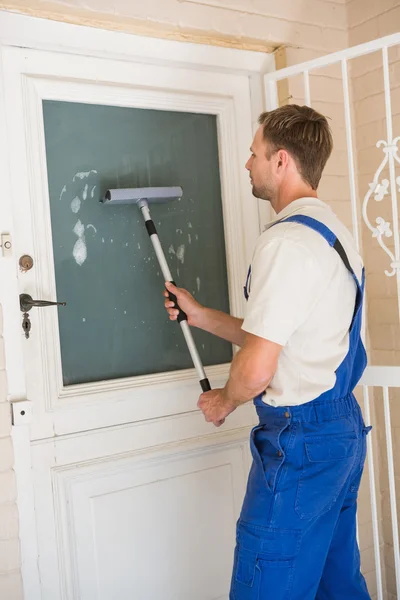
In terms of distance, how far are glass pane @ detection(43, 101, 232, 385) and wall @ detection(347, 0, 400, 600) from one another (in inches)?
27.6

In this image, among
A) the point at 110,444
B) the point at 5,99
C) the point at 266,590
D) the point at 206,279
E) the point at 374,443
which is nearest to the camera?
the point at 266,590

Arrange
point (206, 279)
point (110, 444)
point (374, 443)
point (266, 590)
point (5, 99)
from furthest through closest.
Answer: point (374, 443), point (206, 279), point (110, 444), point (5, 99), point (266, 590)

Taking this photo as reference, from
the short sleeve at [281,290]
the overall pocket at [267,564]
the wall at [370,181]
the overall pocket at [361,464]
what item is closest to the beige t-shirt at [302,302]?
the short sleeve at [281,290]

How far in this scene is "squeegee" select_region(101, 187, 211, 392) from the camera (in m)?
2.29

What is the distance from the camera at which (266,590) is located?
5.74 feet

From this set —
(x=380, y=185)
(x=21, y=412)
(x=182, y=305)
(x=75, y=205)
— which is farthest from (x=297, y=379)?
(x=75, y=205)

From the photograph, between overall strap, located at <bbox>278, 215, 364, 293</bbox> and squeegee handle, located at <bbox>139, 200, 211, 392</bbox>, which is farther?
squeegee handle, located at <bbox>139, 200, 211, 392</bbox>

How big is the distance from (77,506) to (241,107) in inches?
64.9

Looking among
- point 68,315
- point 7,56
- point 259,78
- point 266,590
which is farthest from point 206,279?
point 266,590

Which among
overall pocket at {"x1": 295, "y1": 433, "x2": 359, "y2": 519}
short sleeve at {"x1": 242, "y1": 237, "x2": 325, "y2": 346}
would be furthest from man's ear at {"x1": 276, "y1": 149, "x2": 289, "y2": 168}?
overall pocket at {"x1": 295, "y1": 433, "x2": 359, "y2": 519}

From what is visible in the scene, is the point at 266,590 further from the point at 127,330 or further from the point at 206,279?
the point at 206,279

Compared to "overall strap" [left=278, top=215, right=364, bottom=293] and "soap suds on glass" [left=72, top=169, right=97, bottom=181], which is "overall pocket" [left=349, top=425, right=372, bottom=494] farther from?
"soap suds on glass" [left=72, top=169, right=97, bottom=181]

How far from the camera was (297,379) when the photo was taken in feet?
6.02

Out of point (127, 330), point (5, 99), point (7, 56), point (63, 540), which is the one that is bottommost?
point (63, 540)
